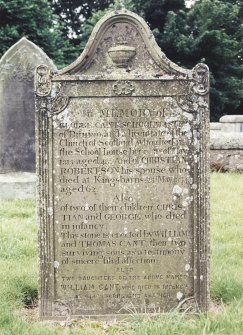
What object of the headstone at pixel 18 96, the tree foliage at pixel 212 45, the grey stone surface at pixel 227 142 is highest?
the tree foliage at pixel 212 45

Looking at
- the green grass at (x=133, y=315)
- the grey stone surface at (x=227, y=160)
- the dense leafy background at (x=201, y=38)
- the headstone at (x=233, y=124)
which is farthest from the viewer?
the dense leafy background at (x=201, y=38)

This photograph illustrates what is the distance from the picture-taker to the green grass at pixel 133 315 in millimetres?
3789

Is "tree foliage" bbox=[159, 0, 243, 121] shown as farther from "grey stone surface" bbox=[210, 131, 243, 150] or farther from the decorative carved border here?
the decorative carved border

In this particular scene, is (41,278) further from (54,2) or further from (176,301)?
Result: (54,2)

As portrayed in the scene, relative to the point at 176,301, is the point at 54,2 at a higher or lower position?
higher

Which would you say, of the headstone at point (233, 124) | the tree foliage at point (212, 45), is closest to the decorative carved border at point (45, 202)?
the headstone at point (233, 124)

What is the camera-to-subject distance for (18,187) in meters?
8.77

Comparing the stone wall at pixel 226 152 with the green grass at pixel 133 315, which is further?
the stone wall at pixel 226 152

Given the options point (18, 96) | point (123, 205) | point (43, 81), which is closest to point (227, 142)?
point (18, 96)

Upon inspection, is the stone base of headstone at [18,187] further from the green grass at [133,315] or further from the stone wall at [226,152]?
the stone wall at [226,152]

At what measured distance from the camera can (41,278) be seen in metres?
4.32

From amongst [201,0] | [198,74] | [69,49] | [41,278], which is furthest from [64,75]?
[201,0]

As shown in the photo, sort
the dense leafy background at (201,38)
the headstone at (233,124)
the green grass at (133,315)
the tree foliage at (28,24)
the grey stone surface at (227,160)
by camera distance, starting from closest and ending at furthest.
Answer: the green grass at (133,315) → the grey stone surface at (227,160) → the headstone at (233,124) → the tree foliage at (28,24) → the dense leafy background at (201,38)

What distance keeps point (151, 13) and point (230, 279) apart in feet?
73.8
